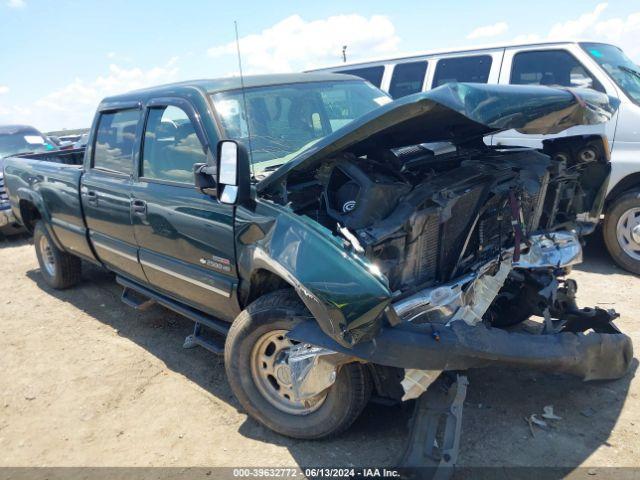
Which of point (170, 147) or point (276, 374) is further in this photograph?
point (170, 147)

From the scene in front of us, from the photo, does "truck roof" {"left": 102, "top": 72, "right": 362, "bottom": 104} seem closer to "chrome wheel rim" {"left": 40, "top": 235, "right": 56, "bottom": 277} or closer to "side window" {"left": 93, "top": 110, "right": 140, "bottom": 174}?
"side window" {"left": 93, "top": 110, "right": 140, "bottom": 174}

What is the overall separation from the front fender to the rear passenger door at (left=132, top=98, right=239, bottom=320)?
49 cm

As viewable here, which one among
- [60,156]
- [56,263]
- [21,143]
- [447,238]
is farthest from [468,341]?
[21,143]

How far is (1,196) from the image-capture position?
8500mm

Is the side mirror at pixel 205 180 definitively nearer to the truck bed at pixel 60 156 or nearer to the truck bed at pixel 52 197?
the truck bed at pixel 52 197

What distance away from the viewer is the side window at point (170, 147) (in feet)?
11.7

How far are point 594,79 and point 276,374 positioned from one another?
15.0 feet

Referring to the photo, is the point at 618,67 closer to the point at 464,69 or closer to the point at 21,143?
the point at 464,69

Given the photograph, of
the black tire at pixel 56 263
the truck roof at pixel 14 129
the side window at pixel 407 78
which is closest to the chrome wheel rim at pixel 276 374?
the black tire at pixel 56 263

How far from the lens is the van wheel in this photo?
2.84 metres

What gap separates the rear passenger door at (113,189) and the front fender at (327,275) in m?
1.73

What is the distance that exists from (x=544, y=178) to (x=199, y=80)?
2.57 m

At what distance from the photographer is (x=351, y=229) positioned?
2.77 metres

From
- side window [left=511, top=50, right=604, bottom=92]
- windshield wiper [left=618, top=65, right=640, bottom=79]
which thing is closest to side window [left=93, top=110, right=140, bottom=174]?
side window [left=511, top=50, right=604, bottom=92]
